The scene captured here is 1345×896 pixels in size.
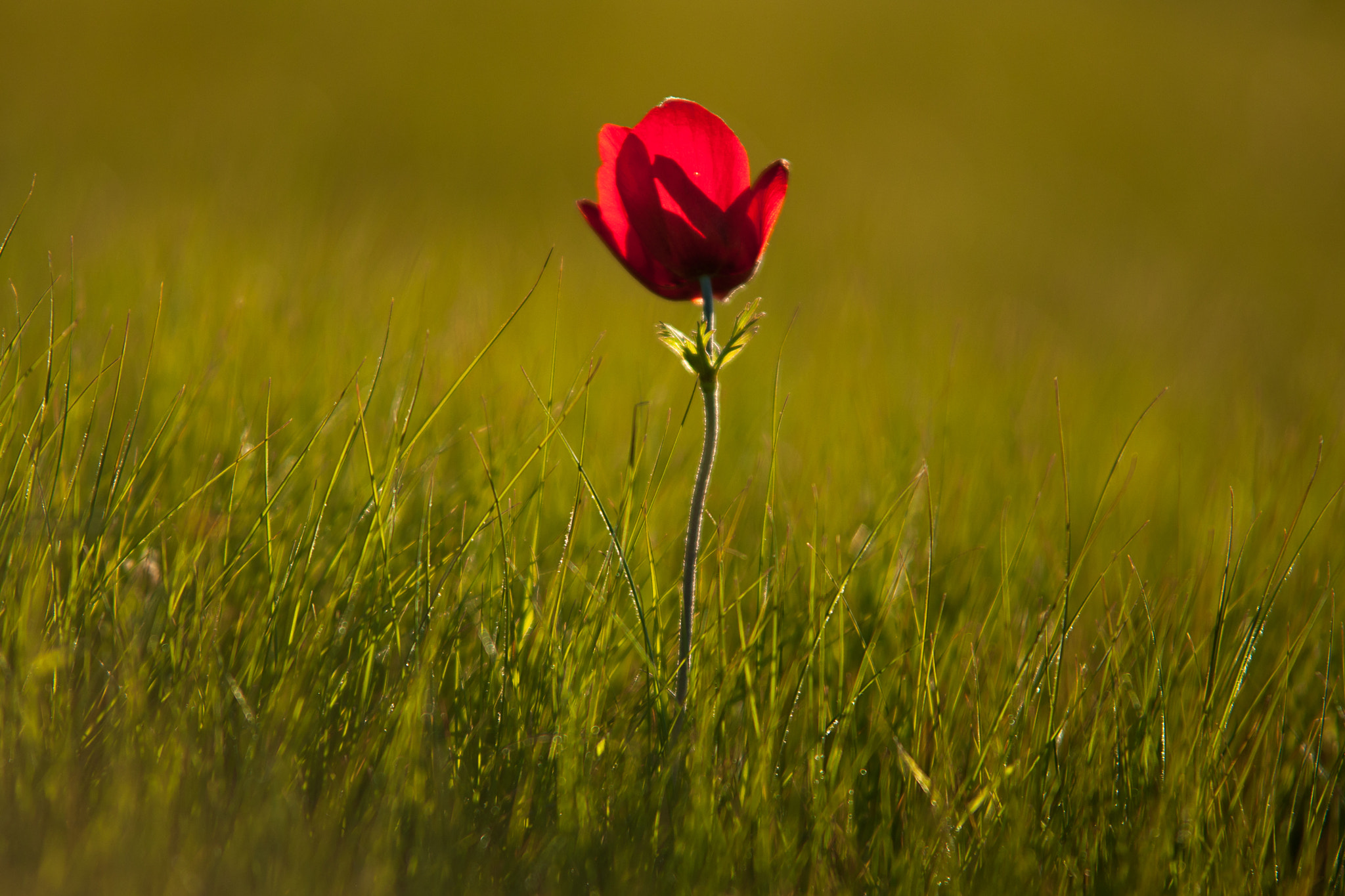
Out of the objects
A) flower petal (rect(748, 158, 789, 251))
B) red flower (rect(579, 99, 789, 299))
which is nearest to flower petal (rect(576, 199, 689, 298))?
red flower (rect(579, 99, 789, 299))

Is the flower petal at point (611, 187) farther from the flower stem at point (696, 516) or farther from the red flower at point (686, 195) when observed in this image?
the flower stem at point (696, 516)

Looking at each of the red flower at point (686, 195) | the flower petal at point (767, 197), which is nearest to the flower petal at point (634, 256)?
the red flower at point (686, 195)

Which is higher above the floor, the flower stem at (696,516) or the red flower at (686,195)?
the red flower at (686,195)

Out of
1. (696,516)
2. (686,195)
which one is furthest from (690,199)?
(696,516)

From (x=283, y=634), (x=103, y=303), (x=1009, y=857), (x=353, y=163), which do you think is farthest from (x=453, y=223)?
(x=1009, y=857)

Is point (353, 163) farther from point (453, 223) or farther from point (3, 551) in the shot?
point (3, 551)

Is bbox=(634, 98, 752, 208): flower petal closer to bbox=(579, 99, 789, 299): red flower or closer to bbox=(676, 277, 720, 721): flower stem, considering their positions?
bbox=(579, 99, 789, 299): red flower
